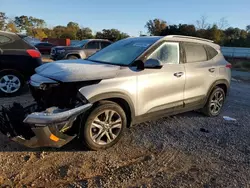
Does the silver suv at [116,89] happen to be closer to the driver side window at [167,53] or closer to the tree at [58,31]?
the driver side window at [167,53]

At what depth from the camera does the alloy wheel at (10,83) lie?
6234 millimetres

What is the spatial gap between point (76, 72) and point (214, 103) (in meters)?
3.48

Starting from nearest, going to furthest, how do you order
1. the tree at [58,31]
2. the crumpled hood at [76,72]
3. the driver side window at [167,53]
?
the crumpled hood at [76,72] → the driver side window at [167,53] → the tree at [58,31]

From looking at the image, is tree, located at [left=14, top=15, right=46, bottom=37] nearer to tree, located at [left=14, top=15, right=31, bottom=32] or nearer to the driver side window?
tree, located at [left=14, top=15, right=31, bottom=32]

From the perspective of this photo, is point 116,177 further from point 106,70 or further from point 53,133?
point 106,70

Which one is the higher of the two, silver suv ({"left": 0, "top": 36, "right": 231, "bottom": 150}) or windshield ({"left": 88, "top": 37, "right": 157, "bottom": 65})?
windshield ({"left": 88, "top": 37, "right": 157, "bottom": 65})

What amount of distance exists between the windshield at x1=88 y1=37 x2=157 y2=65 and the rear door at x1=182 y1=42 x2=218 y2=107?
89 cm

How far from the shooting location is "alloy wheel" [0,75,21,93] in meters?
6.23

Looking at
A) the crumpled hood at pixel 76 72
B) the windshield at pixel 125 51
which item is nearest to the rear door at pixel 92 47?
the windshield at pixel 125 51

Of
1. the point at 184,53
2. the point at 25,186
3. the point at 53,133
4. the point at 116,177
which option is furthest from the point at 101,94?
the point at 184,53

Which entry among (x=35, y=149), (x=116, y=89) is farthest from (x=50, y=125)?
(x=116, y=89)

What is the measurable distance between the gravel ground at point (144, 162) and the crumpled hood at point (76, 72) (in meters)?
1.10

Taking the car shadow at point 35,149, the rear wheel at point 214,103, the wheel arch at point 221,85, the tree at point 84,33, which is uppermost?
the tree at point 84,33

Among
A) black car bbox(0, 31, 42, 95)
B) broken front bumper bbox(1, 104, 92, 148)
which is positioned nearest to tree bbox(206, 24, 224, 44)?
black car bbox(0, 31, 42, 95)
